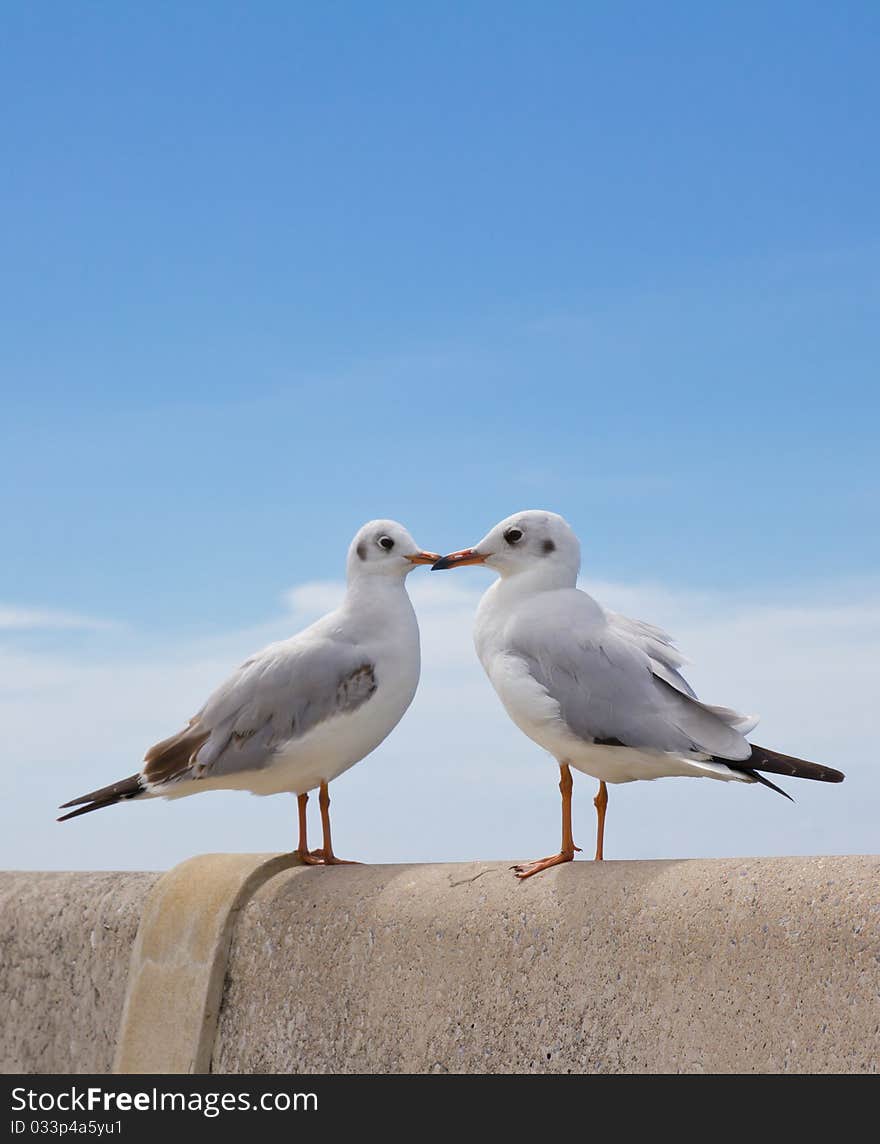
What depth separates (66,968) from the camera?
22.6ft

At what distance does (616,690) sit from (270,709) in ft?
5.54

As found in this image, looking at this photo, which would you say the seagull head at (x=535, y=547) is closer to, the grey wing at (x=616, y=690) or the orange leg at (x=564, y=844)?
the grey wing at (x=616, y=690)

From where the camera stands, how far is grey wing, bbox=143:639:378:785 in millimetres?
6398

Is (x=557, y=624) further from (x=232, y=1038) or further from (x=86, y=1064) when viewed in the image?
(x=86, y=1064)

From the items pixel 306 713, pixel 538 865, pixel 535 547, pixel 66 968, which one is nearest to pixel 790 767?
pixel 538 865

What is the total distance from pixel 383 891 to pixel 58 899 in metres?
2.05

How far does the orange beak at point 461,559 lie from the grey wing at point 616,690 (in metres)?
0.51

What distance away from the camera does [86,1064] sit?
6.70 m

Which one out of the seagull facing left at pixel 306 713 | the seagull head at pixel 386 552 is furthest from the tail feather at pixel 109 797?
the seagull head at pixel 386 552

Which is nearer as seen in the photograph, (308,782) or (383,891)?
(383,891)

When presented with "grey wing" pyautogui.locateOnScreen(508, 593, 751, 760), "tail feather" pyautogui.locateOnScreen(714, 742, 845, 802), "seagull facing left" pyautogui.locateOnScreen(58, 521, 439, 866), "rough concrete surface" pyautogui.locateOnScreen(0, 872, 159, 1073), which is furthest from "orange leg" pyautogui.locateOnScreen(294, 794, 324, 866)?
"tail feather" pyautogui.locateOnScreen(714, 742, 845, 802)

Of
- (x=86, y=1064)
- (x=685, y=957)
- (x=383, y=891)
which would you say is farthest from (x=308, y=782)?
(x=685, y=957)

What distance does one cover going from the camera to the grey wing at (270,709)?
6398mm

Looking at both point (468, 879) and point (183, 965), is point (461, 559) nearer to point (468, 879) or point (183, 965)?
point (468, 879)
